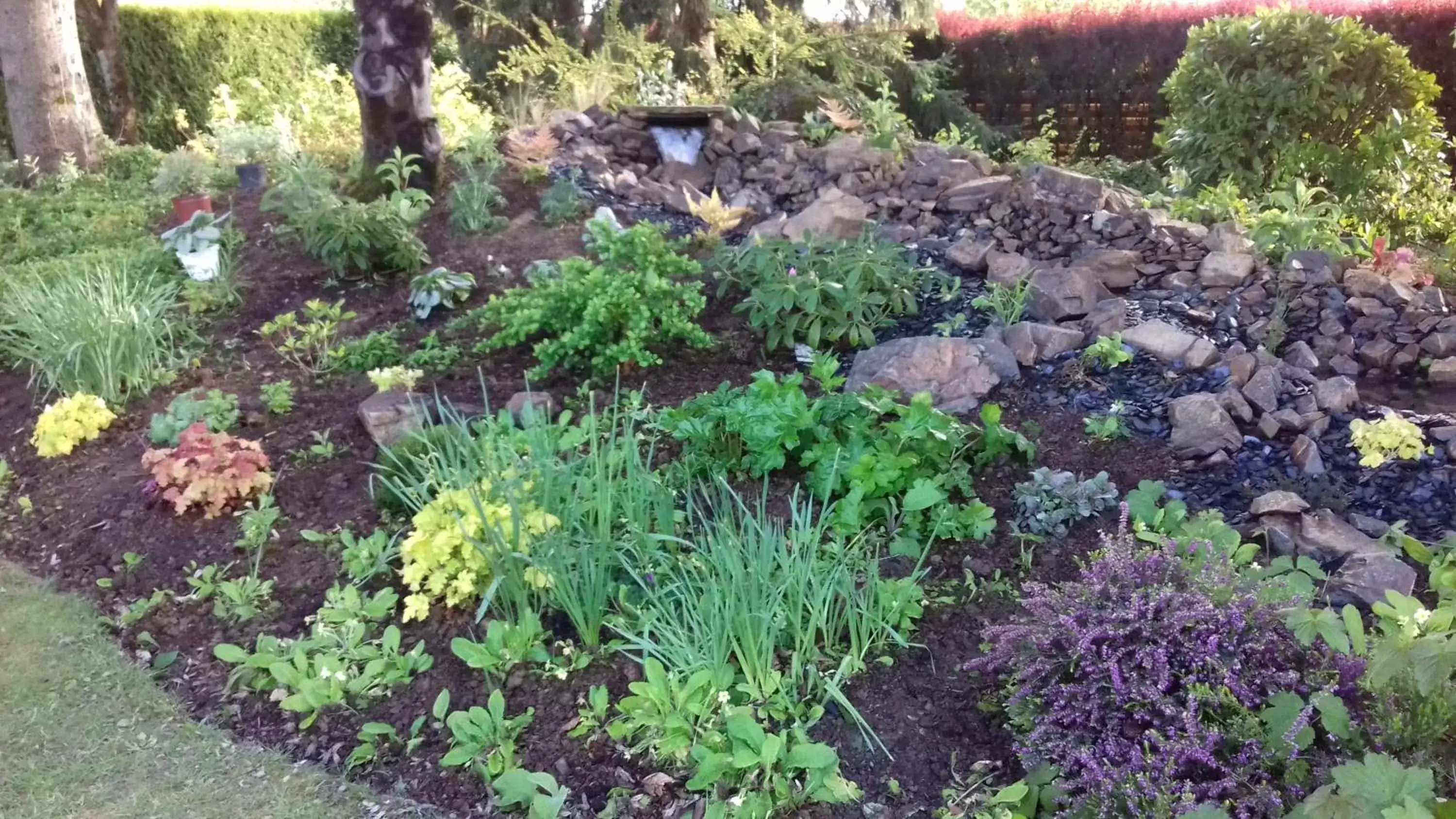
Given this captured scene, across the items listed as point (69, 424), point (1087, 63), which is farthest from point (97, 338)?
point (1087, 63)

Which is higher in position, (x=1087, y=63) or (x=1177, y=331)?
(x=1087, y=63)

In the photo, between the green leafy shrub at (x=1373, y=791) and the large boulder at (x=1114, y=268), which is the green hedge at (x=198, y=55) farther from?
the green leafy shrub at (x=1373, y=791)

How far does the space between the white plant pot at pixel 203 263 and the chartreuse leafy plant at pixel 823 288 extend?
2.88 m

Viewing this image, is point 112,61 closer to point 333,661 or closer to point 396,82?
point 396,82

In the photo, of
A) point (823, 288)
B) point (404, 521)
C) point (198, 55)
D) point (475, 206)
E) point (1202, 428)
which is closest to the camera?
point (404, 521)

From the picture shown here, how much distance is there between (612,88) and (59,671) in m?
6.44

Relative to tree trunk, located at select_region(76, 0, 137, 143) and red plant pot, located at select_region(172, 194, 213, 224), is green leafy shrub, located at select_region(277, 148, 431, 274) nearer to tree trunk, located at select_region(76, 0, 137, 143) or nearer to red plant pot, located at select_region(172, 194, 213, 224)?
red plant pot, located at select_region(172, 194, 213, 224)

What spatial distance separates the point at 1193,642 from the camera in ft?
6.84

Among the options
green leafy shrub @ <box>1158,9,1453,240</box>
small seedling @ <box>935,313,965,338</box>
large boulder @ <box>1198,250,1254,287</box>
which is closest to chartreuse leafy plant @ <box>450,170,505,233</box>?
small seedling @ <box>935,313,965,338</box>

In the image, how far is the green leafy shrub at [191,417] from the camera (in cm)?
393

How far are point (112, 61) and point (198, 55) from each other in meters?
1.56

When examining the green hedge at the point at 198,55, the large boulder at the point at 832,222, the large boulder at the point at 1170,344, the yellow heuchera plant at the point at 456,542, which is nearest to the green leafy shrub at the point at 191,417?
the yellow heuchera plant at the point at 456,542

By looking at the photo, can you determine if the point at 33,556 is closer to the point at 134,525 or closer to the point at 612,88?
the point at 134,525

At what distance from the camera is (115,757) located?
261 cm
